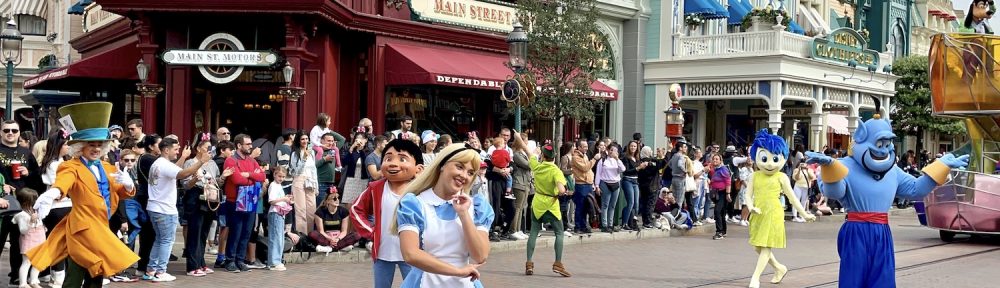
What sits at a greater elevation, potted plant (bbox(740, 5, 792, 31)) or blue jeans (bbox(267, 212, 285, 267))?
potted plant (bbox(740, 5, 792, 31))

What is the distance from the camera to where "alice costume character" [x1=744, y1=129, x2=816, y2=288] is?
1166cm

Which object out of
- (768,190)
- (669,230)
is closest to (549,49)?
(669,230)

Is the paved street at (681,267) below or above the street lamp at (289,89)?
below

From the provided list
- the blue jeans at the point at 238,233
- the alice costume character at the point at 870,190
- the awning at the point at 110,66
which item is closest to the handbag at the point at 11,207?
the blue jeans at the point at 238,233

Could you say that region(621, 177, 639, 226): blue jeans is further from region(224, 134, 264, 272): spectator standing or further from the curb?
region(224, 134, 264, 272): spectator standing

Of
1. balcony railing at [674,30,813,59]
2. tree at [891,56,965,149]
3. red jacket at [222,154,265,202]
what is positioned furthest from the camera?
tree at [891,56,965,149]

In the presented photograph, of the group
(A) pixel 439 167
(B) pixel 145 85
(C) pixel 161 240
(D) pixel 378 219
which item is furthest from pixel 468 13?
(A) pixel 439 167

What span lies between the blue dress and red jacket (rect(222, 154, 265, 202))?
255 inches

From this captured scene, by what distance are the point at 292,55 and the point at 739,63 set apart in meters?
11.9

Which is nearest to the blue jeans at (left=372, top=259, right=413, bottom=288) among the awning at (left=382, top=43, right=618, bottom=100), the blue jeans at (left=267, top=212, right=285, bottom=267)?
the blue jeans at (left=267, top=212, right=285, bottom=267)

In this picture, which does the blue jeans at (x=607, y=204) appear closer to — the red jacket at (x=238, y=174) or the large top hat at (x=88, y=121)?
the red jacket at (x=238, y=174)

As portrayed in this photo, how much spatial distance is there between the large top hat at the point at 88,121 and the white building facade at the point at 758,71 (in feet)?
64.3

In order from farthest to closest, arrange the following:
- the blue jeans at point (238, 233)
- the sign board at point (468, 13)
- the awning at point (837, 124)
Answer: the awning at point (837, 124), the sign board at point (468, 13), the blue jeans at point (238, 233)

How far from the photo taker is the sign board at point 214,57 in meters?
18.6
